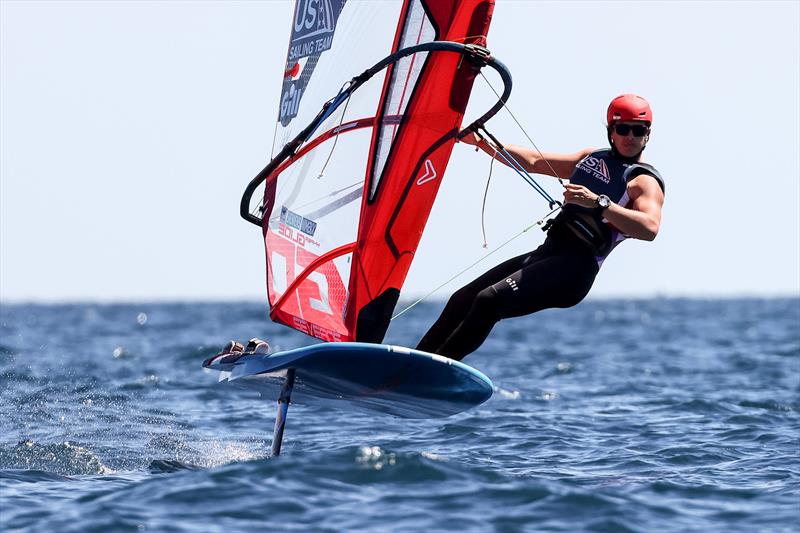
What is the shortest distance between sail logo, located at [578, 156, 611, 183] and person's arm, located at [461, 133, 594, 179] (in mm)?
352

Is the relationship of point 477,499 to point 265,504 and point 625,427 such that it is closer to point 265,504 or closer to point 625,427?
point 265,504

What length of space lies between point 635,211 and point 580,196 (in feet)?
1.12

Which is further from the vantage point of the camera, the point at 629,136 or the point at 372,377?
the point at 629,136

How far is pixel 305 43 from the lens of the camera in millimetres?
7504

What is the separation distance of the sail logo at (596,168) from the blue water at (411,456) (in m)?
1.82

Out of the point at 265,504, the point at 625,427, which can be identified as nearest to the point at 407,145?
the point at 265,504

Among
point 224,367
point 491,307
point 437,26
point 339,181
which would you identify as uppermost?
point 437,26

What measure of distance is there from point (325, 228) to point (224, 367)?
1091mm

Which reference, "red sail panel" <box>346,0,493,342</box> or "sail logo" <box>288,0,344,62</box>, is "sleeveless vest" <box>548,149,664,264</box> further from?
"sail logo" <box>288,0,344,62</box>

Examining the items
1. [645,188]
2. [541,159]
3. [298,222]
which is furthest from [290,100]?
[645,188]

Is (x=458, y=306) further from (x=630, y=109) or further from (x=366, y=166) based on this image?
(x=630, y=109)

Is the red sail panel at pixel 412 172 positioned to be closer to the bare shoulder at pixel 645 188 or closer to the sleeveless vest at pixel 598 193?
the sleeveless vest at pixel 598 193

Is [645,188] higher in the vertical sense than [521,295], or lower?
Answer: higher

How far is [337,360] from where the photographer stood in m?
6.34
